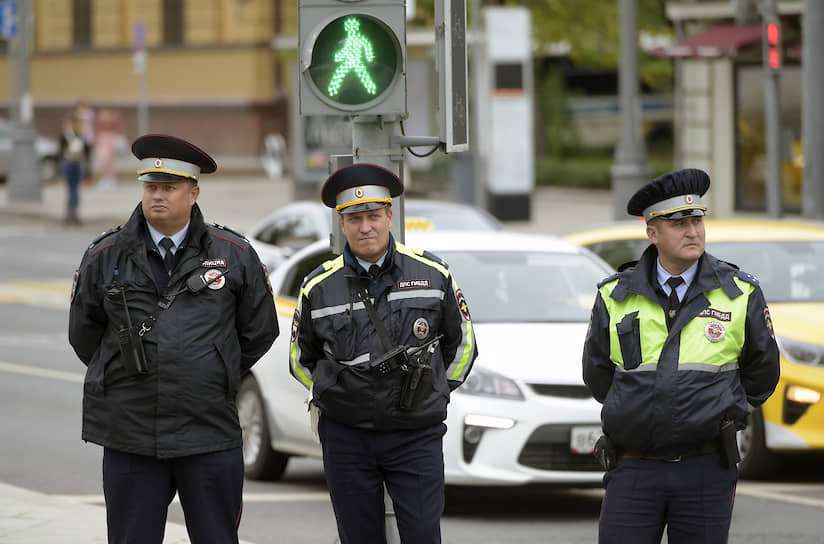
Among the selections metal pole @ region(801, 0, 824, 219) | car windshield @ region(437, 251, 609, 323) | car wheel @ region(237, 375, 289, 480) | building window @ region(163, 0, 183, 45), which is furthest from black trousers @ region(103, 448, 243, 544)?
building window @ region(163, 0, 183, 45)

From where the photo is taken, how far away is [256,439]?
963 centimetres

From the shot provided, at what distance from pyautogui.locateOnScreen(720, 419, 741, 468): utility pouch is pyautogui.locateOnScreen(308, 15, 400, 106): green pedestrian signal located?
2.22 m

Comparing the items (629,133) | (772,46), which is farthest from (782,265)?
(629,133)

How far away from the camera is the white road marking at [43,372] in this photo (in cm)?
1373

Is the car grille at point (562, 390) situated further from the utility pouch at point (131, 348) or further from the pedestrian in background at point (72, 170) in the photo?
the pedestrian in background at point (72, 170)

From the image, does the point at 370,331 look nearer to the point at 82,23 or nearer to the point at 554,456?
the point at 554,456

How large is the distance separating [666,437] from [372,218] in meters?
1.31

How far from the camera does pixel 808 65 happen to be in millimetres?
15930

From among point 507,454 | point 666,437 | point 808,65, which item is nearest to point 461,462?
point 507,454

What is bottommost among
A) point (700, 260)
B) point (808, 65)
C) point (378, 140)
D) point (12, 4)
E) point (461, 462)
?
point (461, 462)

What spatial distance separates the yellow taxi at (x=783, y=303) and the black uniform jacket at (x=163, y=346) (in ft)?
15.2

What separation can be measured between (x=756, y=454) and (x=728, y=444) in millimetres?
4529

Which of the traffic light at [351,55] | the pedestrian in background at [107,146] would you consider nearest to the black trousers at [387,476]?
the traffic light at [351,55]

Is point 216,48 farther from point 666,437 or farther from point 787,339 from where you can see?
point 666,437
